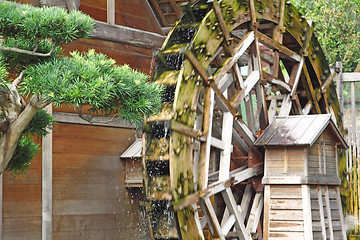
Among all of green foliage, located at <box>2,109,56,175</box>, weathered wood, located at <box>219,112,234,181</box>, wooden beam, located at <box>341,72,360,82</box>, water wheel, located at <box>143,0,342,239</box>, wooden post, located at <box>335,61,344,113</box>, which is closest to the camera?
green foliage, located at <box>2,109,56,175</box>

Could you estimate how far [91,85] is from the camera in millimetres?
3943

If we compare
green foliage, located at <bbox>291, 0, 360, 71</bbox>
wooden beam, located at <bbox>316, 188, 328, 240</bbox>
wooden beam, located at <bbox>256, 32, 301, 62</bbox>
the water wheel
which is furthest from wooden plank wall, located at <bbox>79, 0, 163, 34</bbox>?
green foliage, located at <bbox>291, 0, 360, 71</bbox>

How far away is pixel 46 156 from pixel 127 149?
1555 mm

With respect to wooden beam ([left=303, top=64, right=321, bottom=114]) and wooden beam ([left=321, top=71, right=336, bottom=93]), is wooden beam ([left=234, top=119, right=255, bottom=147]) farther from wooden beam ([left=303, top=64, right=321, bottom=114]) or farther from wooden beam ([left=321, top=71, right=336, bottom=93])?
wooden beam ([left=321, top=71, right=336, bottom=93])

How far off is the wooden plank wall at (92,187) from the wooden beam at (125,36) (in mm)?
1177

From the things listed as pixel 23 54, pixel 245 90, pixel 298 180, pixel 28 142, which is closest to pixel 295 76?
pixel 245 90

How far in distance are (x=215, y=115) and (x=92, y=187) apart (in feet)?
6.00

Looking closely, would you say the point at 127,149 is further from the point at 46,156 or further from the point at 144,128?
the point at 144,128

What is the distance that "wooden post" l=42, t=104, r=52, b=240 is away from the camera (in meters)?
6.54

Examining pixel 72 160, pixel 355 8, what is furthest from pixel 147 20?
pixel 355 8

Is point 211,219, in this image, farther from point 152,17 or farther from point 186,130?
point 152,17

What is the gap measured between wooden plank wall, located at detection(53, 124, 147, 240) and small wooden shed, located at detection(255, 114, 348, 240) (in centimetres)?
230

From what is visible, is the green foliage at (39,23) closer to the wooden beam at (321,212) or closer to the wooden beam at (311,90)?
the wooden beam at (321,212)

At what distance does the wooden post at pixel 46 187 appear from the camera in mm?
6540
